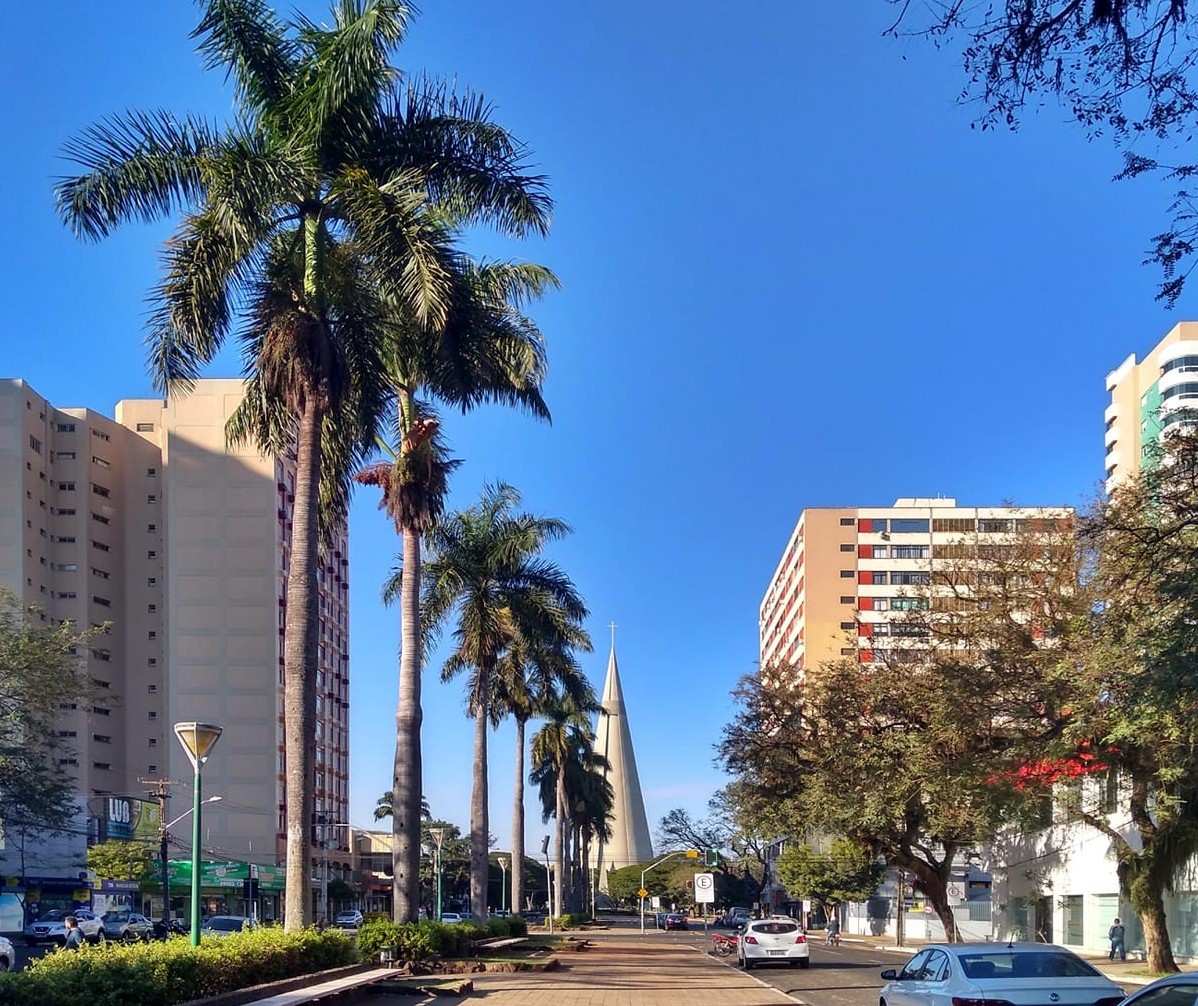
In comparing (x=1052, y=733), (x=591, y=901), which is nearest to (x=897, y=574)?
(x=591, y=901)

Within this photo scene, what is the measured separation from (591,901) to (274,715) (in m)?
39.3

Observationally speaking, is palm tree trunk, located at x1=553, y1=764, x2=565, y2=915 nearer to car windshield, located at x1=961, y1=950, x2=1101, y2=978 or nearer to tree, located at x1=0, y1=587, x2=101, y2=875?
tree, located at x1=0, y1=587, x2=101, y2=875

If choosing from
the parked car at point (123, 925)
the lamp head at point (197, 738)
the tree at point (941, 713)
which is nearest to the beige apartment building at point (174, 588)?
the parked car at point (123, 925)

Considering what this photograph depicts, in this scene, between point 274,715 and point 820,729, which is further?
point 274,715

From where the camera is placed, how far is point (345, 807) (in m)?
111

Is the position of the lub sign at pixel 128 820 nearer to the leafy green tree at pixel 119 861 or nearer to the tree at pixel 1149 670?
the leafy green tree at pixel 119 861

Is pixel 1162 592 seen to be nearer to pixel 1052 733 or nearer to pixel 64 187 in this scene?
pixel 1052 733

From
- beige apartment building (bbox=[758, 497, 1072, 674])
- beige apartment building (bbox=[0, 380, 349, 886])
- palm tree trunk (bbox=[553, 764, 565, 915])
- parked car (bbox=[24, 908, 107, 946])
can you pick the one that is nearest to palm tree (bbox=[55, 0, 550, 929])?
parked car (bbox=[24, 908, 107, 946])

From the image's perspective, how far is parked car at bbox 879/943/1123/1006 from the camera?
12.5m

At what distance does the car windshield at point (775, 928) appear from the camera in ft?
132

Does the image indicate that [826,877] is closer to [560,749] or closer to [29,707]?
[560,749]

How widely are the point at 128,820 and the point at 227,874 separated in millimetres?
7382

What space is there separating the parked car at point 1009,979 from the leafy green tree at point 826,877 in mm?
60875

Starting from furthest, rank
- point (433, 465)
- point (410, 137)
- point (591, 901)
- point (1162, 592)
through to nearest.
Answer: point (591, 901), point (433, 465), point (410, 137), point (1162, 592)
